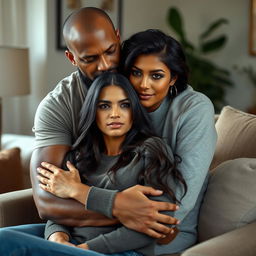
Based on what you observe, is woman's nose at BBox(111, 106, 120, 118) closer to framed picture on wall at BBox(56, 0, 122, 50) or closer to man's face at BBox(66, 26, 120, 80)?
man's face at BBox(66, 26, 120, 80)

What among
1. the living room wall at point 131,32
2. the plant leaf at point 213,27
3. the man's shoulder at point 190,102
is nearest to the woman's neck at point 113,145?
the man's shoulder at point 190,102

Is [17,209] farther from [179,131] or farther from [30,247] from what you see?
[179,131]

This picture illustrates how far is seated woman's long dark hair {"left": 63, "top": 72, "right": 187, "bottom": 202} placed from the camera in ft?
5.26

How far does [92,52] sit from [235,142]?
2.16 feet

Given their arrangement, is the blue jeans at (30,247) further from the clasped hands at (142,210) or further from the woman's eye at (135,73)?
the woman's eye at (135,73)

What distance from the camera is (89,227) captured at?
167 cm

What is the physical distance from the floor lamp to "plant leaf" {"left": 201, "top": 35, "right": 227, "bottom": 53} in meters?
2.02

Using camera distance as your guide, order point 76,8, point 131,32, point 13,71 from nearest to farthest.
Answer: point 13,71 → point 76,8 → point 131,32

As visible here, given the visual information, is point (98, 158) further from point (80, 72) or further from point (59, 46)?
point (59, 46)

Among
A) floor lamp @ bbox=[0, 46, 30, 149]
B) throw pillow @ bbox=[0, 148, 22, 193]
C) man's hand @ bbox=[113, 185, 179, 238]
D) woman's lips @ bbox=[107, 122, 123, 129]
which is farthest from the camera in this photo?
floor lamp @ bbox=[0, 46, 30, 149]

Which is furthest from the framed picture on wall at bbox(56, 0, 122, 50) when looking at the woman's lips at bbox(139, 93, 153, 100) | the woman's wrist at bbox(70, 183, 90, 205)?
the woman's wrist at bbox(70, 183, 90, 205)

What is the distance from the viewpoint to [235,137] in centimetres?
201

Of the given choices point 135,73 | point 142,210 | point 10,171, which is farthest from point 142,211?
point 10,171

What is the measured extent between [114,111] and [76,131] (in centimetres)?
20
